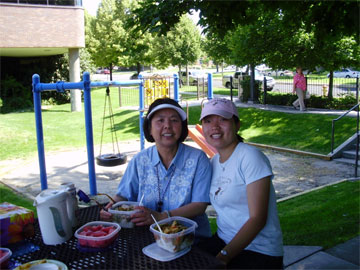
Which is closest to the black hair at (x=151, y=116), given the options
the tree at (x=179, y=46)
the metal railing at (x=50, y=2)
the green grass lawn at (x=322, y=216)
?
the green grass lawn at (x=322, y=216)

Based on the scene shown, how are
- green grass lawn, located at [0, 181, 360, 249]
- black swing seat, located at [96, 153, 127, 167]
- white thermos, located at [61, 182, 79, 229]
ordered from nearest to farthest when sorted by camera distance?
1. white thermos, located at [61, 182, 79, 229]
2. green grass lawn, located at [0, 181, 360, 249]
3. black swing seat, located at [96, 153, 127, 167]

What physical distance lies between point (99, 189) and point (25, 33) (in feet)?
47.2

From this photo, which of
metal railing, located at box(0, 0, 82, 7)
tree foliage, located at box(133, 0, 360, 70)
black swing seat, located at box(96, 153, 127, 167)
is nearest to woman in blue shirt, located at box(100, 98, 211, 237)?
tree foliage, located at box(133, 0, 360, 70)

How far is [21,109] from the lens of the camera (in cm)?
2248

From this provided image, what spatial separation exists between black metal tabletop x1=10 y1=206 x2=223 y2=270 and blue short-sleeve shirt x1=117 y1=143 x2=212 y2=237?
0.43 metres

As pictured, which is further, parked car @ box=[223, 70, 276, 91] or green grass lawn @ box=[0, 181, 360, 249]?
parked car @ box=[223, 70, 276, 91]

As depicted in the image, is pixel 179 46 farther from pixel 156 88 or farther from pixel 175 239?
pixel 175 239

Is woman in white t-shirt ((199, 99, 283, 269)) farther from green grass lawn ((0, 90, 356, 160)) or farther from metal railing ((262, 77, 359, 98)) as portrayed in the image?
metal railing ((262, 77, 359, 98))

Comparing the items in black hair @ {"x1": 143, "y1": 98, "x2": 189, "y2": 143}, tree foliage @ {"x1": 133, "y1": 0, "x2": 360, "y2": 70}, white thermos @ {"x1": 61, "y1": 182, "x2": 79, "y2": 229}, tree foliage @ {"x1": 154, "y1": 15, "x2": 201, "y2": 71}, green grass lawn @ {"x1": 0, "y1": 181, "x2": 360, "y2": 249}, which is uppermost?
tree foliage @ {"x1": 154, "y1": 15, "x2": 201, "y2": 71}

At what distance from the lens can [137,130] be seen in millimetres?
15625

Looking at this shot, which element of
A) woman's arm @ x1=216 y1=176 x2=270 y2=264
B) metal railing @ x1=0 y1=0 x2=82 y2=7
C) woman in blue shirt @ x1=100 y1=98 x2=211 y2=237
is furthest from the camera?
metal railing @ x1=0 y1=0 x2=82 y2=7

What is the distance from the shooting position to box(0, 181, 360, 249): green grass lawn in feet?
14.7

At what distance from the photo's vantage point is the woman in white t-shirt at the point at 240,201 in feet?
8.28

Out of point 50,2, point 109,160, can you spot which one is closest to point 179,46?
point 50,2
